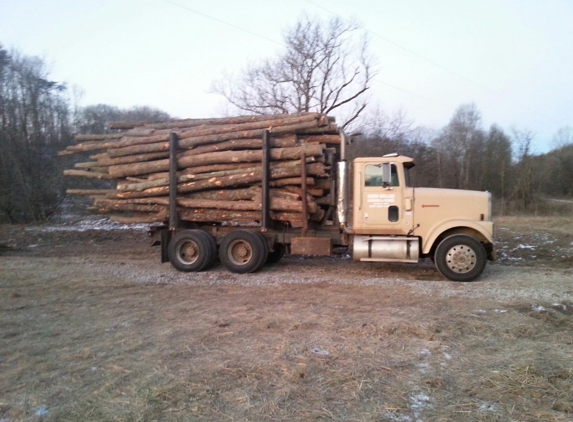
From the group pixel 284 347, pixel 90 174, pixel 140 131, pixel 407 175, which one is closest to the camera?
pixel 284 347

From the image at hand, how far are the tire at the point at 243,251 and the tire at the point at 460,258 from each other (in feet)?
12.5

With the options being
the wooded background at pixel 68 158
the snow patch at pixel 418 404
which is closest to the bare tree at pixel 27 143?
the wooded background at pixel 68 158

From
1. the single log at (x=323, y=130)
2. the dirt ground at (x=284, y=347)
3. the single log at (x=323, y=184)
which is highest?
the single log at (x=323, y=130)

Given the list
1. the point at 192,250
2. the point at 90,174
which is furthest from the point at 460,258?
the point at 90,174

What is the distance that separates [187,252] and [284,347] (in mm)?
6351

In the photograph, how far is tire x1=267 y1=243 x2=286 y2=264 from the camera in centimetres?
1217

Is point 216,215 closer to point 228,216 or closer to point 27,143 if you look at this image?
point 228,216

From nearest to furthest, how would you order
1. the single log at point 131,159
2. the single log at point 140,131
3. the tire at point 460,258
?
1. the tire at point 460,258
2. the single log at point 131,159
3. the single log at point 140,131

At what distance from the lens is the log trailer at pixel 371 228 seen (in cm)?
1013

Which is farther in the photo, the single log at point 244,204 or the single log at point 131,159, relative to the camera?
the single log at point 131,159

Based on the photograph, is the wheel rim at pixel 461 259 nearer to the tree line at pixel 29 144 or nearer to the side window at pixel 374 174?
the side window at pixel 374 174

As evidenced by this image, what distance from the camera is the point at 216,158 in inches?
445

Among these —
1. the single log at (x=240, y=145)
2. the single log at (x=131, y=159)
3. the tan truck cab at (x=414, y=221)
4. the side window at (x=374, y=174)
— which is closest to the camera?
the tan truck cab at (x=414, y=221)

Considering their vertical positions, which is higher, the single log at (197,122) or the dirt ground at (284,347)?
the single log at (197,122)
